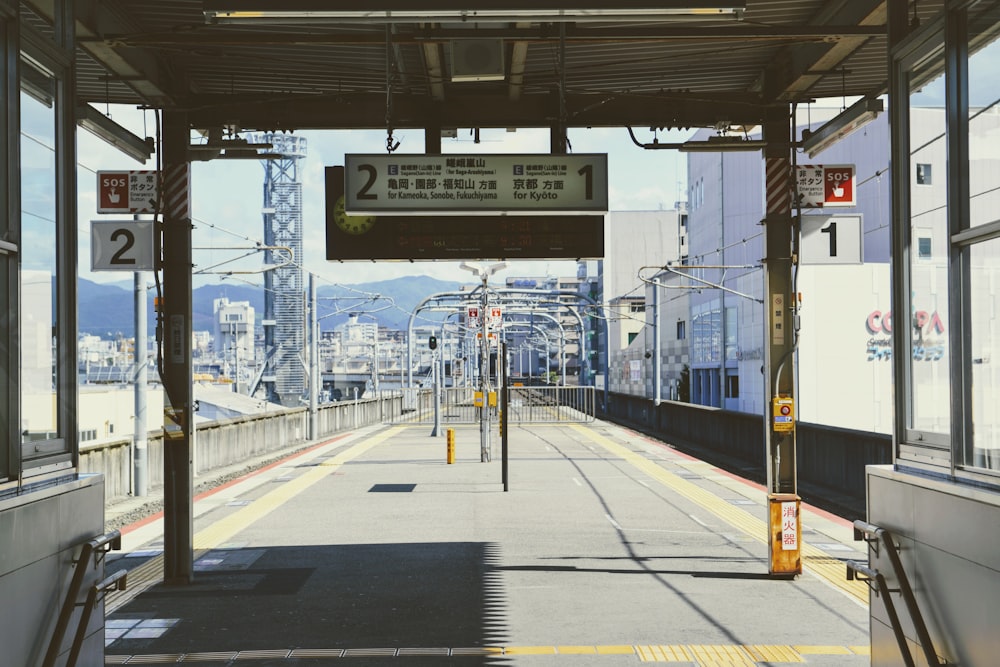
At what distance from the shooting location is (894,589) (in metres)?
6.93

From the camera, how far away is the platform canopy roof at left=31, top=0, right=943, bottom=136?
9.33m

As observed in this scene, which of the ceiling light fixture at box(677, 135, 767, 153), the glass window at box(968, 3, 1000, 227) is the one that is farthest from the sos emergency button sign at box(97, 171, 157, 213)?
the glass window at box(968, 3, 1000, 227)

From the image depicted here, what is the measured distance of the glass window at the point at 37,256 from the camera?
649 centimetres

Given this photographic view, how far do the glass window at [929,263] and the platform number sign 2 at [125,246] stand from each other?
8.12 m

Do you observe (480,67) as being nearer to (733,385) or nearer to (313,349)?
(313,349)

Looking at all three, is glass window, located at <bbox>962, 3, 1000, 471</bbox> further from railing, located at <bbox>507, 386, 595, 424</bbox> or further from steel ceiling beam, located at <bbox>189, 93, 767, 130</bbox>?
railing, located at <bbox>507, 386, 595, 424</bbox>

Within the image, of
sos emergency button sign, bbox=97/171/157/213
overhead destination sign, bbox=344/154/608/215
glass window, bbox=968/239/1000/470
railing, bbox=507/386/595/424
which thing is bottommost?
railing, bbox=507/386/595/424

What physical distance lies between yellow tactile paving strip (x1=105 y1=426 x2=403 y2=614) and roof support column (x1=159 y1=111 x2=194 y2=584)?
1.46 ft

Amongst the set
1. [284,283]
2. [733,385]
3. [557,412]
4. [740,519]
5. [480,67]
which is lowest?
[740,519]

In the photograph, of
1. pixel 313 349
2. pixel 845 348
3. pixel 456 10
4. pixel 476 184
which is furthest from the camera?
pixel 845 348

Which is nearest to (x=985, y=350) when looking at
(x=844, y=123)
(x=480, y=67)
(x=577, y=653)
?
(x=577, y=653)

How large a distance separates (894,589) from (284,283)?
2390 inches

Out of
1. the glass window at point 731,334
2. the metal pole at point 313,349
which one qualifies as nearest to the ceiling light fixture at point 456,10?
the metal pole at point 313,349

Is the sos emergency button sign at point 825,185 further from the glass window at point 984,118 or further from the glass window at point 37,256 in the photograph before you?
the glass window at point 37,256
